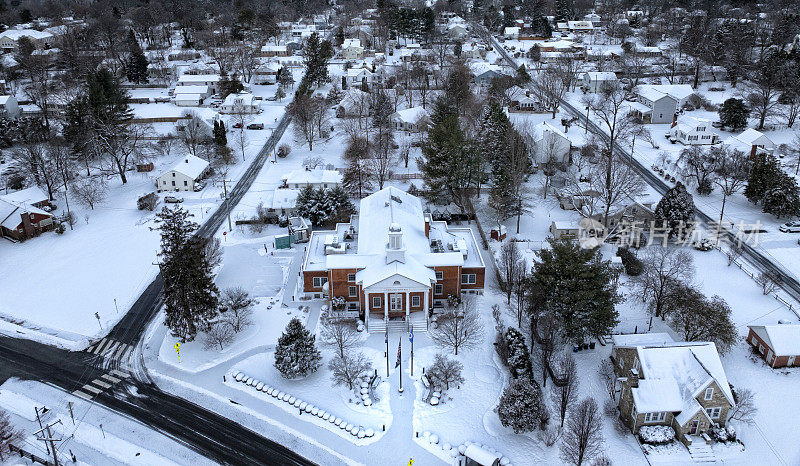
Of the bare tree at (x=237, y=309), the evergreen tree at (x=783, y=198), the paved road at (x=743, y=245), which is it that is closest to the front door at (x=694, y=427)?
the paved road at (x=743, y=245)

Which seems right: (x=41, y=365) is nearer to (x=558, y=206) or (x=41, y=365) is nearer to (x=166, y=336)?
(x=166, y=336)

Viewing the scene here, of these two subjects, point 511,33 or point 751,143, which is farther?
point 511,33

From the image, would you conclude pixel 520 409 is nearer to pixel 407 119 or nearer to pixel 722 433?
pixel 722 433

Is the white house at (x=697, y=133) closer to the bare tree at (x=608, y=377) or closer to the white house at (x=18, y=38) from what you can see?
the bare tree at (x=608, y=377)

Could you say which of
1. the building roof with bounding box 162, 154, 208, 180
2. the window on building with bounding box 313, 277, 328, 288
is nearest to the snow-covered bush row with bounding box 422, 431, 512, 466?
the window on building with bounding box 313, 277, 328, 288

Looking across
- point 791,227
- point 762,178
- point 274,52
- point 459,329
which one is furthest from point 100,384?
point 274,52

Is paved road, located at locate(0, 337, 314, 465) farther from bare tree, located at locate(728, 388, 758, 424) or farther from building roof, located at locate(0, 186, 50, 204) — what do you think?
bare tree, located at locate(728, 388, 758, 424)

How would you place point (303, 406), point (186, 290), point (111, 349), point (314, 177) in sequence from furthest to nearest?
point (314, 177), point (111, 349), point (186, 290), point (303, 406)
